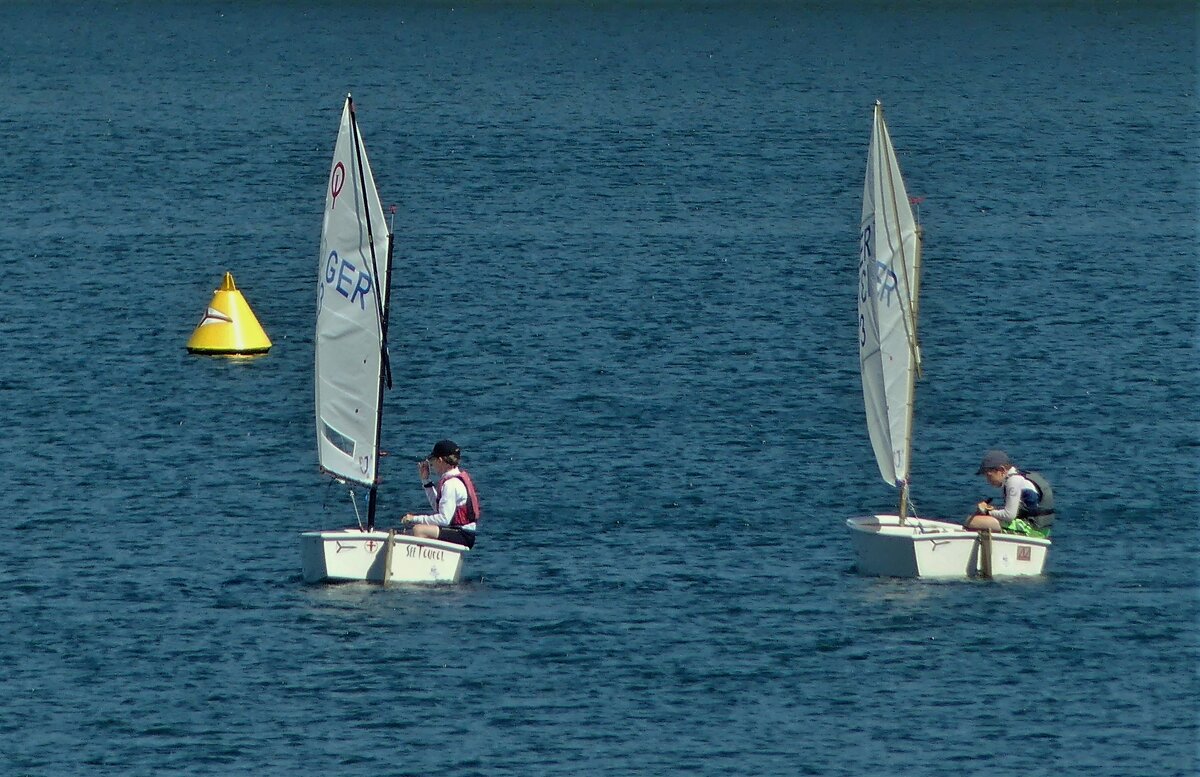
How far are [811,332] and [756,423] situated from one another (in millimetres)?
12174

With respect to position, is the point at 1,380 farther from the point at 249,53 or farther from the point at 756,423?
the point at 249,53

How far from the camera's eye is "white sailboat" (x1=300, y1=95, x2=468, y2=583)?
1544 inches

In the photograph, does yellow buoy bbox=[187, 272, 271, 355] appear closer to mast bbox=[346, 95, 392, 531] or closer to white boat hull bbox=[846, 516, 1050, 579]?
mast bbox=[346, 95, 392, 531]

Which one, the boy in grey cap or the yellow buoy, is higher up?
the yellow buoy

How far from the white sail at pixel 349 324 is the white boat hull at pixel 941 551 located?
8.60 meters

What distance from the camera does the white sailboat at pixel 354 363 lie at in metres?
39.2

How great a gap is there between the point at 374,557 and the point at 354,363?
394 cm

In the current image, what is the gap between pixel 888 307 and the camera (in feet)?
139

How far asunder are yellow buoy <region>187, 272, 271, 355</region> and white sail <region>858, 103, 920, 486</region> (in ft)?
79.0

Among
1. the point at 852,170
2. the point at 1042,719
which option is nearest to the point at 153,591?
the point at 1042,719

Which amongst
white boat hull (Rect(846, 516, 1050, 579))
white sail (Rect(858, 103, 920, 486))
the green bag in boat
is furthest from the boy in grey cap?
white sail (Rect(858, 103, 920, 486))

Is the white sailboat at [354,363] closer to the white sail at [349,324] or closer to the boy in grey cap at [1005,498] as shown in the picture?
the white sail at [349,324]

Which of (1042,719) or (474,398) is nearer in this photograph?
(1042,719)

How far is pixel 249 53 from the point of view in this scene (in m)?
181
